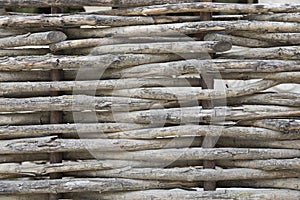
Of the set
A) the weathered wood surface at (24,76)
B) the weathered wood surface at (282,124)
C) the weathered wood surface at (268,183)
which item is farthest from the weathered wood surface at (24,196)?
the weathered wood surface at (282,124)

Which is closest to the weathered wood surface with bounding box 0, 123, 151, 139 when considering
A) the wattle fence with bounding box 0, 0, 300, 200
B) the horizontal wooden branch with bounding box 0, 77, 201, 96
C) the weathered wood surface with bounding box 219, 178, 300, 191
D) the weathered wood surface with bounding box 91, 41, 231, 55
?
the wattle fence with bounding box 0, 0, 300, 200

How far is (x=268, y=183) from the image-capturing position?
1542 millimetres

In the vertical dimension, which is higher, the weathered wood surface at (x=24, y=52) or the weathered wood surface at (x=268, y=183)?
the weathered wood surface at (x=24, y=52)

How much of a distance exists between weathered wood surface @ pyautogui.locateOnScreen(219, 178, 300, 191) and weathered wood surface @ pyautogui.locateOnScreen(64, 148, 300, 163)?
80 mm

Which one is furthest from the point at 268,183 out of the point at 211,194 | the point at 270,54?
the point at 270,54

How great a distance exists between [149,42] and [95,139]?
0.34m

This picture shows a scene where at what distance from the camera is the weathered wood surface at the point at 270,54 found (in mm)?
1487

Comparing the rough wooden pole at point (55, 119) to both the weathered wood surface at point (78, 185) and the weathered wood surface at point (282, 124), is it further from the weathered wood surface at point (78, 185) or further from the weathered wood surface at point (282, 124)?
the weathered wood surface at point (282, 124)

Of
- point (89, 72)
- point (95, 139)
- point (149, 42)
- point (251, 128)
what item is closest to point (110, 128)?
point (95, 139)

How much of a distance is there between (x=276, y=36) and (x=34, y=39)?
74 cm

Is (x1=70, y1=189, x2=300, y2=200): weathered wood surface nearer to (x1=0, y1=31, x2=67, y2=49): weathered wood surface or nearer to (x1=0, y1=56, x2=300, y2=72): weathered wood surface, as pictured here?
(x1=0, y1=56, x2=300, y2=72): weathered wood surface

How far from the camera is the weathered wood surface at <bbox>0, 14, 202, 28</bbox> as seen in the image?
149 cm

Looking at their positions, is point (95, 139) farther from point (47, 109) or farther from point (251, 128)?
point (251, 128)

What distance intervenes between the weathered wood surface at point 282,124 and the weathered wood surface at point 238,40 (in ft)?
0.79
